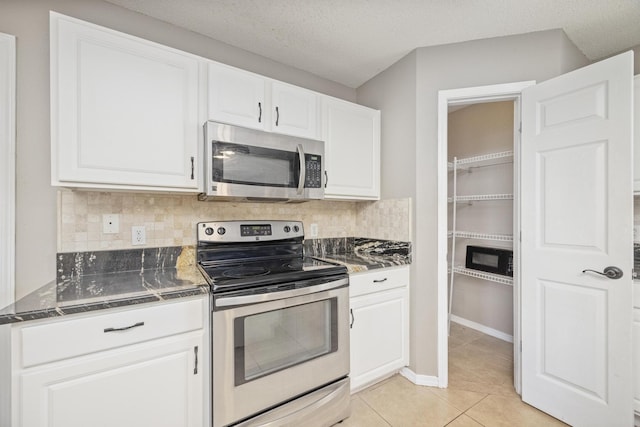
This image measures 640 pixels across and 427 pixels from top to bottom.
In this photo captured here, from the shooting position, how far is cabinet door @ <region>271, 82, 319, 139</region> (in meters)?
1.84

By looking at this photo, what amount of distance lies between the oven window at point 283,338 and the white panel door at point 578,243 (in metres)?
1.32

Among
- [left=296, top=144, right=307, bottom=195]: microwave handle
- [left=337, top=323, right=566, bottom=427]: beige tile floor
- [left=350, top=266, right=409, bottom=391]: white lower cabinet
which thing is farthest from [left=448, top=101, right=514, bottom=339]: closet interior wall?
[left=296, top=144, right=307, bottom=195]: microwave handle

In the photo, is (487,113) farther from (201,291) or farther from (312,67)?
(201,291)

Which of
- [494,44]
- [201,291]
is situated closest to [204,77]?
[201,291]

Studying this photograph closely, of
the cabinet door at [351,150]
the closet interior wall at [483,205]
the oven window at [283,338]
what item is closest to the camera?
the oven window at [283,338]

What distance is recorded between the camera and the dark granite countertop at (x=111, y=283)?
1.04 meters

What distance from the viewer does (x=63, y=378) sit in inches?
41.7

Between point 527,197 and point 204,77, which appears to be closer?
point 204,77

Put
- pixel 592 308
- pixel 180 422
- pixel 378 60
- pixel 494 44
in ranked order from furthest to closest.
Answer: pixel 378 60 → pixel 494 44 → pixel 592 308 → pixel 180 422

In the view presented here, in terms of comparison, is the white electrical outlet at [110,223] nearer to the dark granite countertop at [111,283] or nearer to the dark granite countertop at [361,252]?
the dark granite countertop at [111,283]

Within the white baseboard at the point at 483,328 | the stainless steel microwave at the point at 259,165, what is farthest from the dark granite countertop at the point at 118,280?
the white baseboard at the point at 483,328

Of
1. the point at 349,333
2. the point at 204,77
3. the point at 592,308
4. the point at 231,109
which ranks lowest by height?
the point at 349,333

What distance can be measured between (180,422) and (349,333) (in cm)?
99

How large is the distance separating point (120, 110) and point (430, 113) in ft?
6.38
